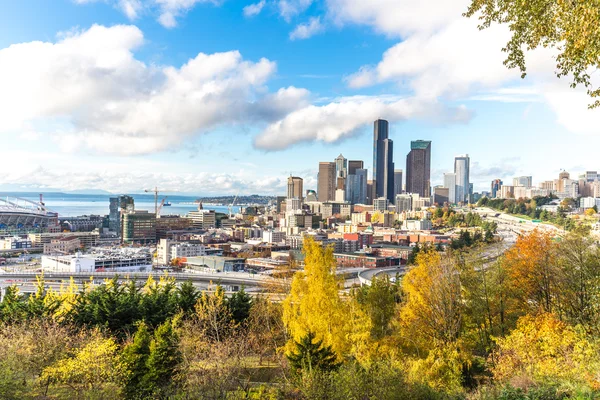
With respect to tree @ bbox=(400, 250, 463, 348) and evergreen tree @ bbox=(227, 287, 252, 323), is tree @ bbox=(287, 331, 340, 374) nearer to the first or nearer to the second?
tree @ bbox=(400, 250, 463, 348)

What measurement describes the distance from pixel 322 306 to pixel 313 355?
1.17 m

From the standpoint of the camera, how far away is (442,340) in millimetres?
12914

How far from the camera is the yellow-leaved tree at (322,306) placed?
38.0 ft

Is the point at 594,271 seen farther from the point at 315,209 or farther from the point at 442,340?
the point at 315,209

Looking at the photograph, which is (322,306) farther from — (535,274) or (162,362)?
(535,274)

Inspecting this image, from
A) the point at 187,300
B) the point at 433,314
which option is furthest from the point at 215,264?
the point at 433,314

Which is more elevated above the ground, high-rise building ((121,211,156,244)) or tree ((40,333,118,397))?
tree ((40,333,118,397))

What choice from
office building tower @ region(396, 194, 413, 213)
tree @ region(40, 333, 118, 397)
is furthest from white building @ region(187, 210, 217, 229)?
tree @ region(40, 333, 118, 397)

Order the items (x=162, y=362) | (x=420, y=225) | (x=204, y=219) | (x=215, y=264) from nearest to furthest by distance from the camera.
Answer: (x=162, y=362) → (x=215, y=264) → (x=420, y=225) → (x=204, y=219)

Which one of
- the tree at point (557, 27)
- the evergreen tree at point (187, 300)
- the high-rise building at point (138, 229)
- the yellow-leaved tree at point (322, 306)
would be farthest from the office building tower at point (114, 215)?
the tree at point (557, 27)

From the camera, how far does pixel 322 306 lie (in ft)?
38.2

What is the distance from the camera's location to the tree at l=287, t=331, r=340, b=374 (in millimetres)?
11227

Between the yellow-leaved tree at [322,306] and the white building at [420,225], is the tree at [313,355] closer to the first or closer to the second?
the yellow-leaved tree at [322,306]

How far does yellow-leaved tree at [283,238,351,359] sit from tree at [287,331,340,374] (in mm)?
172
